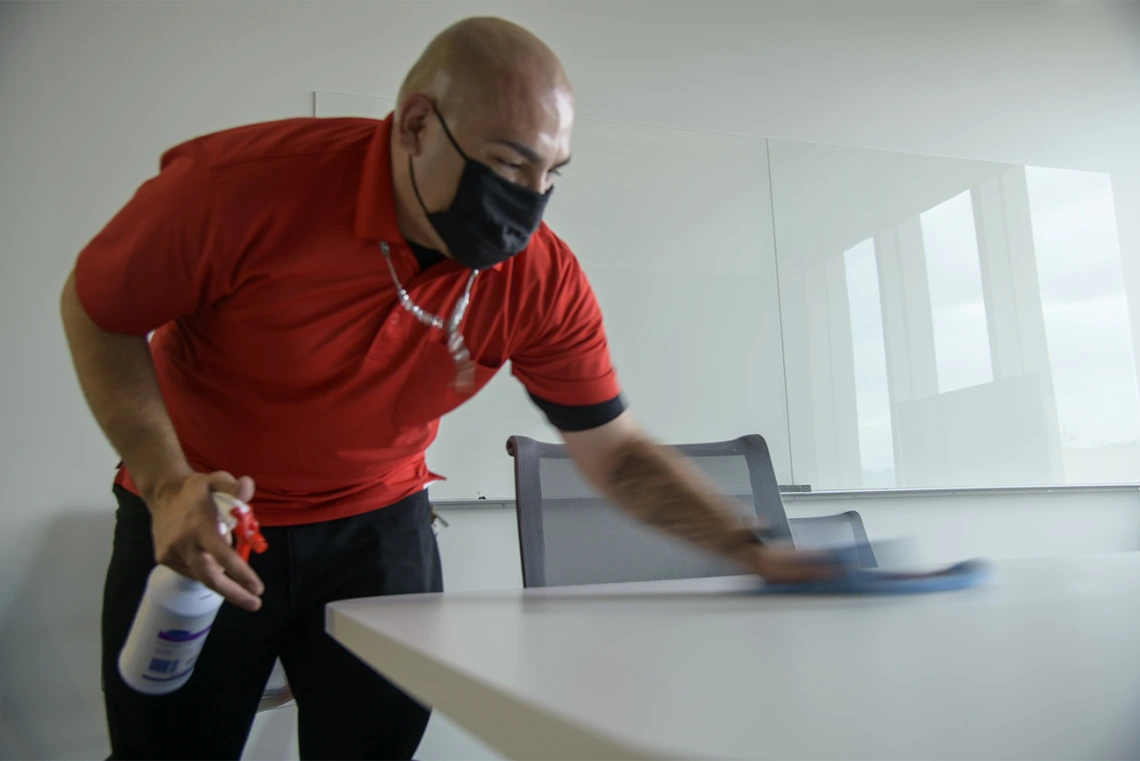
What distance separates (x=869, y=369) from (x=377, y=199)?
2.26 meters

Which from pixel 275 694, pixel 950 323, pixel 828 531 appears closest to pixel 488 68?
pixel 828 531

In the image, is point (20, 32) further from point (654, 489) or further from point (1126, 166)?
point (1126, 166)

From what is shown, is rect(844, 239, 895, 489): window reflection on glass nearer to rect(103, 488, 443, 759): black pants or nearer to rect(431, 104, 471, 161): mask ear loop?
rect(103, 488, 443, 759): black pants

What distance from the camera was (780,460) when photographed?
8.49 feet

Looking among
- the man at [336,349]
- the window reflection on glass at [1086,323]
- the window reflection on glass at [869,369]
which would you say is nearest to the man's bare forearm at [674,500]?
the man at [336,349]

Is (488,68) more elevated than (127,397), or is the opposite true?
(488,68)

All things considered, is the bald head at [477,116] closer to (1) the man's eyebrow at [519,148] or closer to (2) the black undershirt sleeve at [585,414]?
(1) the man's eyebrow at [519,148]

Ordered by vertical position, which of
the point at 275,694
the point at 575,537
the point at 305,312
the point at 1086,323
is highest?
the point at 1086,323

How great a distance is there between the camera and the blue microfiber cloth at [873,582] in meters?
0.74

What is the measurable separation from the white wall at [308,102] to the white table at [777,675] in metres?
1.72

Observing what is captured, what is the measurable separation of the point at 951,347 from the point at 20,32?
314 centimetres

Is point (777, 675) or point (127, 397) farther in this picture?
point (127, 397)

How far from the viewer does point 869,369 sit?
Answer: 2742 mm

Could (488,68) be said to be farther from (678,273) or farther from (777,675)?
(678,273)
